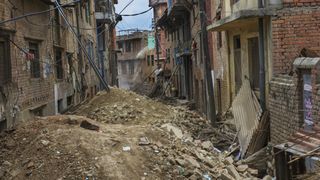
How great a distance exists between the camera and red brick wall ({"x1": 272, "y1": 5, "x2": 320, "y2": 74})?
12.0 m

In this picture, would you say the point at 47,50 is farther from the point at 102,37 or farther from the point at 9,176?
the point at 102,37

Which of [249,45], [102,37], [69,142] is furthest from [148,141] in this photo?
[102,37]

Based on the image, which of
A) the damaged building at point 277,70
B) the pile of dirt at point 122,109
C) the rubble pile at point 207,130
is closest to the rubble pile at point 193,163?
the damaged building at point 277,70

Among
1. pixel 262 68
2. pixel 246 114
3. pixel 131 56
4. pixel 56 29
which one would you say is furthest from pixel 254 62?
pixel 131 56

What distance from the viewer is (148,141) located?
983cm

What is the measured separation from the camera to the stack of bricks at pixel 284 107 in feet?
33.5

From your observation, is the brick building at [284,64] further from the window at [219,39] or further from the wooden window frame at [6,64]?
the wooden window frame at [6,64]

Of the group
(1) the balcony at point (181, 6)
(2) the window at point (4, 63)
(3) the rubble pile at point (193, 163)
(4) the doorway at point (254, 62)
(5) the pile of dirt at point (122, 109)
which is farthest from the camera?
(1) the balcony at point (181, 6)

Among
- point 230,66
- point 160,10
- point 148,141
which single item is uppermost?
point 160,10

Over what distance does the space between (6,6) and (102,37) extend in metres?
28.4

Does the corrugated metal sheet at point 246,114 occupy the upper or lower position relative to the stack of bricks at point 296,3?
lower

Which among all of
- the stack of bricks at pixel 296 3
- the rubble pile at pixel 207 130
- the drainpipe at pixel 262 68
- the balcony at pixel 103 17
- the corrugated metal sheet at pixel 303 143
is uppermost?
the balcony at pixel 103 17

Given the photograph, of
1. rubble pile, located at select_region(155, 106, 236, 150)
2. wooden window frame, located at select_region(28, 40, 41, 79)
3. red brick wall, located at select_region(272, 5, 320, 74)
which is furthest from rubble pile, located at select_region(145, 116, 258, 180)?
wooden window frame, located at select_region(28, 40, 41, 79)

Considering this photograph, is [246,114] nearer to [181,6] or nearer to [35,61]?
[35,61]
